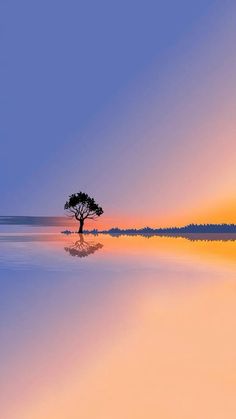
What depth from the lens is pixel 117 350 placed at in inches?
320

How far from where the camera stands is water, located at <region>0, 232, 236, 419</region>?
5961 mm

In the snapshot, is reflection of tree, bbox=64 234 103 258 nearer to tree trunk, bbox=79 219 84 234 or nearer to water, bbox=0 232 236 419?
water, bbox=0 232 236 419

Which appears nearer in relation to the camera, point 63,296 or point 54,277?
point 63,296

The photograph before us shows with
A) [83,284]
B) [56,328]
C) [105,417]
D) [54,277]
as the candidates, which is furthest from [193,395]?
[54,277]

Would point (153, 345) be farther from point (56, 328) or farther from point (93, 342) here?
point (56, 328)

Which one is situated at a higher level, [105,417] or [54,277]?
[54,277]

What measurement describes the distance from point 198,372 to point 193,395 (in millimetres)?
884

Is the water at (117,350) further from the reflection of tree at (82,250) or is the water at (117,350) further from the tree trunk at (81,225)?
the tree trunk at (81,225)

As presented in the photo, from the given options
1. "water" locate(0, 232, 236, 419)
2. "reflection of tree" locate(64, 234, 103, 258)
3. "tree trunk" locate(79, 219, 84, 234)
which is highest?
"tree trunk" locate(79, 219, 84, 234)

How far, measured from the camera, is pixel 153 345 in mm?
8477

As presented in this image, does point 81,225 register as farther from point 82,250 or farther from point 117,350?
point 117,350

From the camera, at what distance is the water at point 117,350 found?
5961 millimetres

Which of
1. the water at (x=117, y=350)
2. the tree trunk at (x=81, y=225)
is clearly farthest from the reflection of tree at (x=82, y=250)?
the tree trunk at (x=81, y=225)

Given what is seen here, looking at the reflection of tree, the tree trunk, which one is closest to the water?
the reflection of tree
